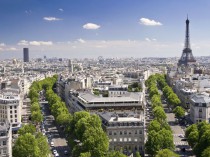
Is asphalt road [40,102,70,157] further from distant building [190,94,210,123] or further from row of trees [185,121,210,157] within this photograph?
distant building [190,94,210,123]

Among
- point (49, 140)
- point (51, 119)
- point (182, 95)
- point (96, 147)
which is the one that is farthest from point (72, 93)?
point (96, 147)

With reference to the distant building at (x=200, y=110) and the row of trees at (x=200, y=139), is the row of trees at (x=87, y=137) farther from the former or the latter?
the distant building at (x=200, y=110)

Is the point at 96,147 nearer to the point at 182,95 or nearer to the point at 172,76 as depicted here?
the point at 182,95

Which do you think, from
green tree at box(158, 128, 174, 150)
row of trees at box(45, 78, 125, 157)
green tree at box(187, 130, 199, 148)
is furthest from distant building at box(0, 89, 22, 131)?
green tree at box(187, 130, 199, 148)

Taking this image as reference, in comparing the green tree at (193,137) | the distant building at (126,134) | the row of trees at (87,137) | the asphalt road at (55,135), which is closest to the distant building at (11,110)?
the asphalt road at (55,135)

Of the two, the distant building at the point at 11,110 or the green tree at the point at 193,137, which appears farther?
the distant building at the point at 11,110

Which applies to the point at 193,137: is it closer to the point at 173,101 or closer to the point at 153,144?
the point at 153,144
